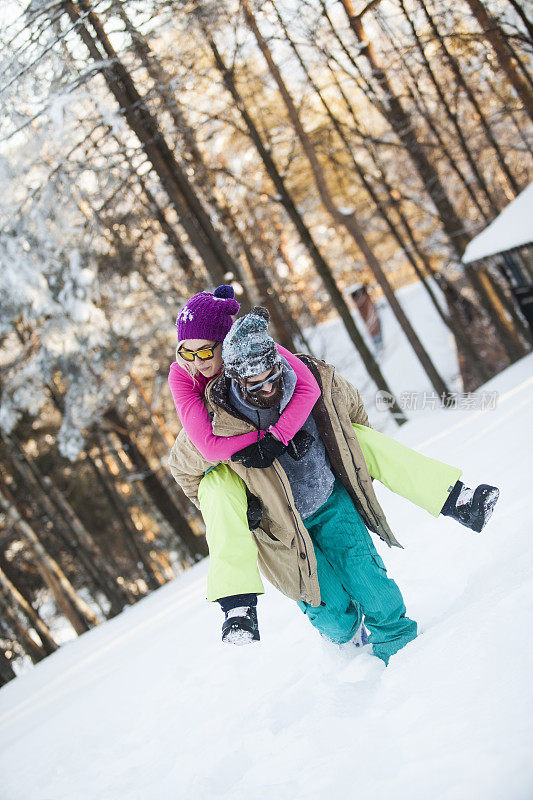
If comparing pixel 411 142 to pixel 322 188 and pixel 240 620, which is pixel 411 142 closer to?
pixel 322 188

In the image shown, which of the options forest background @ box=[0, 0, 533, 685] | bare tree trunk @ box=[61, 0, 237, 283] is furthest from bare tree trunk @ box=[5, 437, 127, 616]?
bare tree trunk @ box=[61, 0, 237, 283]

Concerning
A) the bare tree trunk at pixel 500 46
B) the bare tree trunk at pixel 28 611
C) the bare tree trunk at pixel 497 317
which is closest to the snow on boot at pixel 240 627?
the bare tree trunk at pixel 500 46

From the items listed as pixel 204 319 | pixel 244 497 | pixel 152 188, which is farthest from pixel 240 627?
pixel 152 188

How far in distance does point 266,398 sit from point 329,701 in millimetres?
1450

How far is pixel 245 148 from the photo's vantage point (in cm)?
1482

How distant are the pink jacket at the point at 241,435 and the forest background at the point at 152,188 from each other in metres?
6.50

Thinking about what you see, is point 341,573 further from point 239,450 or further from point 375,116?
point 375,116

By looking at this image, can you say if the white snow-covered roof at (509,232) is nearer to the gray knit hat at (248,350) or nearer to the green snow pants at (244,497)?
the green snow pants at (244,497)

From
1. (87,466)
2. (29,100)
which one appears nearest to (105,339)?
(29,100)

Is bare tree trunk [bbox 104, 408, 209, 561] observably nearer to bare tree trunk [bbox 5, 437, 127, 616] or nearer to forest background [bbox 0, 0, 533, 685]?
forest background [bbox 0, 0, 533, 685]

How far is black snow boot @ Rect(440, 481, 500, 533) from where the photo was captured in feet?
8.57

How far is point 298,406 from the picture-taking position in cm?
256

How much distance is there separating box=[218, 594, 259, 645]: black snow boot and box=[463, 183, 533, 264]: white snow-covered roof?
10.1 metres

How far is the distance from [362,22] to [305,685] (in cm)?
1331
